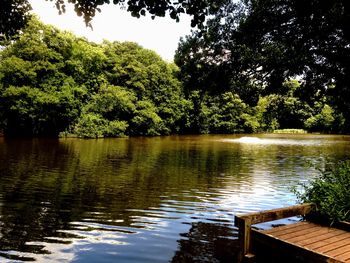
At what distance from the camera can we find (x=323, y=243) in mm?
6316

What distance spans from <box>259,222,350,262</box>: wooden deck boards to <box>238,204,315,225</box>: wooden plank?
0.79 feet

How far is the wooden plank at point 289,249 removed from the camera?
541 cm

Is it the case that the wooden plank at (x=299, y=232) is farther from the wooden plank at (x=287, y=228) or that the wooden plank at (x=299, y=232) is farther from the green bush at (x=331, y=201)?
the green bush at (x=331, y=201)

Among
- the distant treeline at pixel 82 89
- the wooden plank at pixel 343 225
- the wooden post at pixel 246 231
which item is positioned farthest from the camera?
the distant treeline at pixel 82 89

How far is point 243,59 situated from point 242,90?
5.11ft

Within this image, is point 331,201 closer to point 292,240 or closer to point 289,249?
point 292,240

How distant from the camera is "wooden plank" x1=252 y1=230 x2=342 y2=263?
541cm

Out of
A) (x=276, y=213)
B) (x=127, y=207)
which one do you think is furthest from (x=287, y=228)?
(x=127, y=207)

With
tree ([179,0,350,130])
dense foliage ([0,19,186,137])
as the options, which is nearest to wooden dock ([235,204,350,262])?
tree ([179,0,350,130])

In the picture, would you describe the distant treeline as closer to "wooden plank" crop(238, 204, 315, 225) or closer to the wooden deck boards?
"wooden plank" crop(238, 204, 315, 225)

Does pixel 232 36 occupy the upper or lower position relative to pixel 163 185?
upper

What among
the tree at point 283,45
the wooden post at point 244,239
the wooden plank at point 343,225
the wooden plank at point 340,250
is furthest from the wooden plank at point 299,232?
the tree at point 283,45

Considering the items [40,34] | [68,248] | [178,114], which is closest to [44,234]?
[68,248]

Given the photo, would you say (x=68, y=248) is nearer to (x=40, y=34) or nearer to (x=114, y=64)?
(x=40, y=34)
